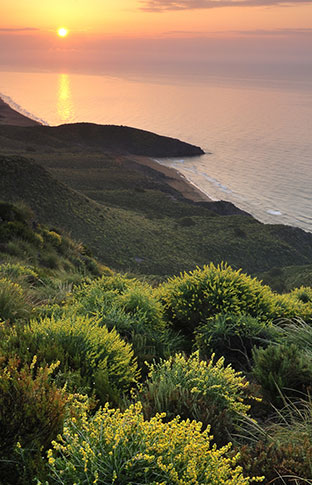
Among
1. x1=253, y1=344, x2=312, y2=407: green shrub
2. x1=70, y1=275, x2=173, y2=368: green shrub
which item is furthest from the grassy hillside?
x1=253, y1=344, x2=312, y2=407: green shrub

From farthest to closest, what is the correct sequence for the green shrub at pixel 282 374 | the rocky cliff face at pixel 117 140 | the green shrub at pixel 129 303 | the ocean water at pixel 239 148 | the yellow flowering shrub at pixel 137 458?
1. the rocky cliff face at pixel 117 140
2. the ocean water at pixel 239 148
3. the green shrub at pixel 129 303
4. the green shrub at pixel 282 374
5. the yellow flowering shrub at pixel 137 458

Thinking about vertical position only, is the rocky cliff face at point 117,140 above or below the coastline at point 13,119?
below

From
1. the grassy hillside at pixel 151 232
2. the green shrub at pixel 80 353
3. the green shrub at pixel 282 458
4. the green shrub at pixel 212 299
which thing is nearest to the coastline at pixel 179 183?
the grassy hillside at pixel 151 232

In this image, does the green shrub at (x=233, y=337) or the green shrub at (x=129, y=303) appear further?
the green shrub at (x=129, y=303)

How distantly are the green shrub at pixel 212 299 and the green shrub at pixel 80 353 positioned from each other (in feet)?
7.95

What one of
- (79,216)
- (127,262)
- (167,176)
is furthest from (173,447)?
(167,176)

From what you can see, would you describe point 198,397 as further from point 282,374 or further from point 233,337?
point 233,337

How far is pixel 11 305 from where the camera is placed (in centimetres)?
723

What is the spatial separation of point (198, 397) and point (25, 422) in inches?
76.5

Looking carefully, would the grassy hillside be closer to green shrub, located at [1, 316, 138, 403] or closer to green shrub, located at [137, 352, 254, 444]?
green shrub, located at [1, 316, 138, 403]

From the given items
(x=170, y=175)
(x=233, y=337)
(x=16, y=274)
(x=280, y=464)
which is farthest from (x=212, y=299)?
(x=170, y=175)

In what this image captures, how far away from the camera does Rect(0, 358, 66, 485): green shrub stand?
3285 mm

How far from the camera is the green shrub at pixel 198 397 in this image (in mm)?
4348

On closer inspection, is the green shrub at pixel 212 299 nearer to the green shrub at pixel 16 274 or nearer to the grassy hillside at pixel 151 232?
the green shrub at pixel 16 274
